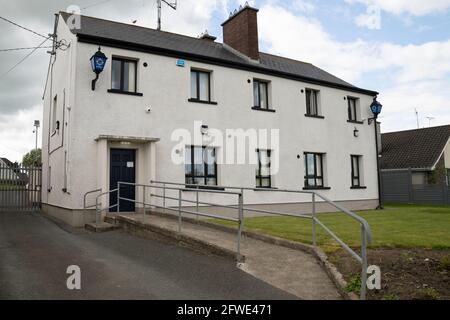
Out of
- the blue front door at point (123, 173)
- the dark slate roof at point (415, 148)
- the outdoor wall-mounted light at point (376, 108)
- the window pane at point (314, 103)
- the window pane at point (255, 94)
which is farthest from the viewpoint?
the dark slate roof at point (415, 148)

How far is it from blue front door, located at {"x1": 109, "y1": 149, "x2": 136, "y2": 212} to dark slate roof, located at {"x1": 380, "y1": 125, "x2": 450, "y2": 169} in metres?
20.0

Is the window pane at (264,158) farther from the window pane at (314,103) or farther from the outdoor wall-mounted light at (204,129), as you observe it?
the window pane at (314,103)

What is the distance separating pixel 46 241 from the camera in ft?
31.2

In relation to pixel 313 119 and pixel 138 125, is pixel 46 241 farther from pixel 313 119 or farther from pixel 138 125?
pixel 313 119

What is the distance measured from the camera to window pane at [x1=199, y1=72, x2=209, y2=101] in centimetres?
1457

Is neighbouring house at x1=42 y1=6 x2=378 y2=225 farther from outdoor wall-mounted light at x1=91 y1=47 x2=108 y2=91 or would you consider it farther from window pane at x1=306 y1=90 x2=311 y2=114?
outdoor wall-mounted light at x1=91 y1=47 x2=108 y2=91

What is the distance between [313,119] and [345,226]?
7.72 meters

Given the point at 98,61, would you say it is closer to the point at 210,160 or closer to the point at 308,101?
the point at 210,160

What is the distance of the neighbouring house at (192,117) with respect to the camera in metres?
12.1

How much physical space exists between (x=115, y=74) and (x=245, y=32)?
271 inches

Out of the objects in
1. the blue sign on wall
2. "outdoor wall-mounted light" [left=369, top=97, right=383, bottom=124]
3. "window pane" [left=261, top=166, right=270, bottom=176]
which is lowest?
"window pane" [left=261, top=166, right=270, bottom=176]

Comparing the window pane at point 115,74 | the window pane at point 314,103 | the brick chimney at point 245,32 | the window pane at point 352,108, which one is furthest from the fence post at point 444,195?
the window pane at point 115,74

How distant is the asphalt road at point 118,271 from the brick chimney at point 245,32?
10424 millimetres

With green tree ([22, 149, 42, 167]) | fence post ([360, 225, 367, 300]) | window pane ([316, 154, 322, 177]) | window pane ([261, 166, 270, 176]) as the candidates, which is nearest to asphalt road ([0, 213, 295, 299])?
fence post ([360, 225, 367, 300])
